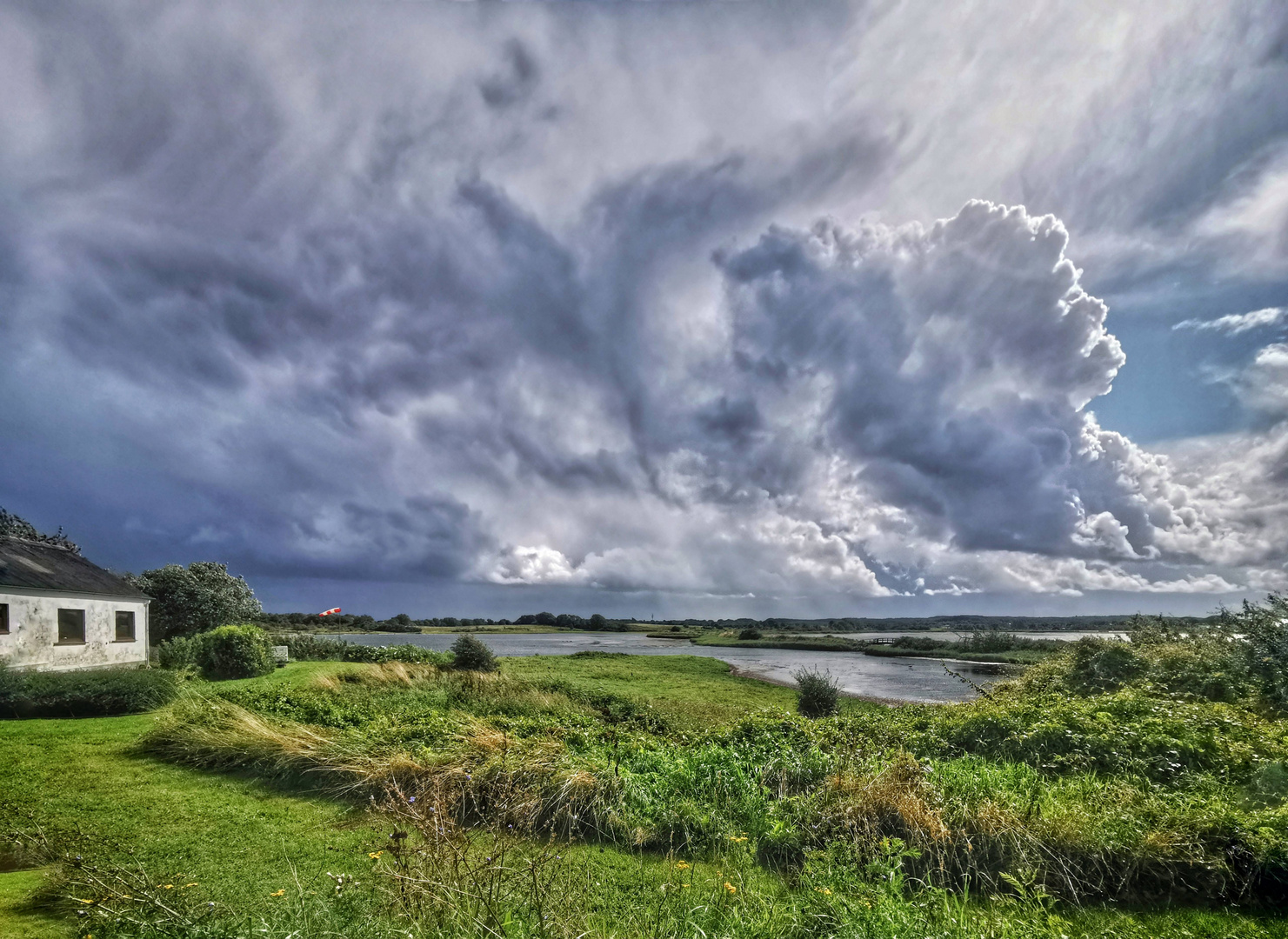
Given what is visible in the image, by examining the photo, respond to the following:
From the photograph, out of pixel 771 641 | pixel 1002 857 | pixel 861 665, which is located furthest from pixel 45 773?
pixel 771 641

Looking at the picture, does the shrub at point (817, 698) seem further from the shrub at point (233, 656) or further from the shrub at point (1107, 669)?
the shrub at point (233, 656)

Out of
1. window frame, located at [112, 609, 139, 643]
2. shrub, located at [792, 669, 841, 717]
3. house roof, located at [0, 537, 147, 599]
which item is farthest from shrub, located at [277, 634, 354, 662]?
shrub, located at [792, 669, 841, 717]

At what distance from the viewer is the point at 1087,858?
17.0ft

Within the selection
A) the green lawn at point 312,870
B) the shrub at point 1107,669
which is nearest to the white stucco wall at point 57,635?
the green lawn at point 312,870

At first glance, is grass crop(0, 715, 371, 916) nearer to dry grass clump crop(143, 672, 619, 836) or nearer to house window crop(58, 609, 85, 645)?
dry grass clump crop(143, 672, 619, 836)

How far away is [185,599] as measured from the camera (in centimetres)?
2930

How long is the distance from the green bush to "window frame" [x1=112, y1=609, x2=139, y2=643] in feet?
30.7

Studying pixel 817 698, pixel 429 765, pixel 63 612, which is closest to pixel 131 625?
pixel 63 612

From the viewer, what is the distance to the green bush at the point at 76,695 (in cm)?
1260

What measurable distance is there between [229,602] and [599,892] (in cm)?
3301

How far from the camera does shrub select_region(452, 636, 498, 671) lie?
899 inches

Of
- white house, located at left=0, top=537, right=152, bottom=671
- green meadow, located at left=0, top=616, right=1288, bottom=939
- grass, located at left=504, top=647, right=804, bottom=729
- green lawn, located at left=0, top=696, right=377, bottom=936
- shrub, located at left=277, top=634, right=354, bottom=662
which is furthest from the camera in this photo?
shrub, located at left=277, top=634, right=354, bottom=662

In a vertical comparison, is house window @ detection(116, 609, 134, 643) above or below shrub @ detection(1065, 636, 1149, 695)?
above

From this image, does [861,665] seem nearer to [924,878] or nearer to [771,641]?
[771,641]
